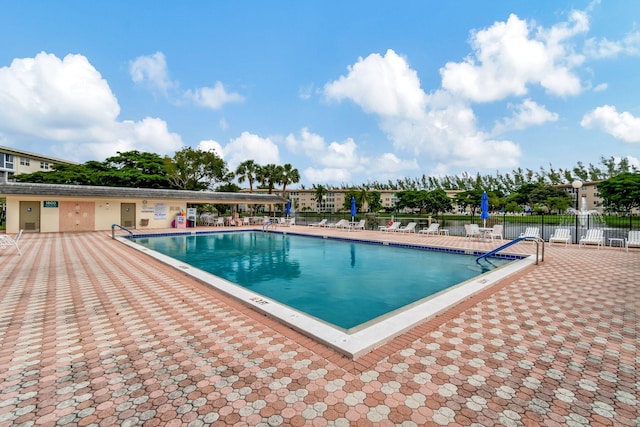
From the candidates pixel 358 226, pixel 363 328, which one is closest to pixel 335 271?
pixel 363 328

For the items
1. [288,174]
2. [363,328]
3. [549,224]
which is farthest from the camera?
[288,174]

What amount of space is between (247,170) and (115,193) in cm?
2637

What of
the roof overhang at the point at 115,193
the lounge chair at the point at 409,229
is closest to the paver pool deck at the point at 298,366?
the lounge chair at the point at 409,229

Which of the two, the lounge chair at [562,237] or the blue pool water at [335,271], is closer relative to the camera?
→ the blue pool water at [335,271]

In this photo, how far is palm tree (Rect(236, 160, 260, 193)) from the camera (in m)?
44.7

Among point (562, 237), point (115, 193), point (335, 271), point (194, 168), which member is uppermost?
point (194, 168)

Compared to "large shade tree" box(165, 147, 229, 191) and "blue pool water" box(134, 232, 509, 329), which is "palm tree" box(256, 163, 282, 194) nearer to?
"large shade tree" box(165, 147, 229, 191)

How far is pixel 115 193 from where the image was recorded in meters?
19.0

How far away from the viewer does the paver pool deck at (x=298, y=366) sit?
218 centimetres

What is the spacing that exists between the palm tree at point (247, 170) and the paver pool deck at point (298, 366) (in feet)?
134

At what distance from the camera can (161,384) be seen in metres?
2.54

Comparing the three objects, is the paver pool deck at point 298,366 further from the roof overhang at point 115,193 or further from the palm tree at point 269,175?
the palm tree at point 269,175

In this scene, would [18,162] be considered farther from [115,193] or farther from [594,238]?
[594,238]

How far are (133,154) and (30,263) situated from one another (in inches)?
1411
